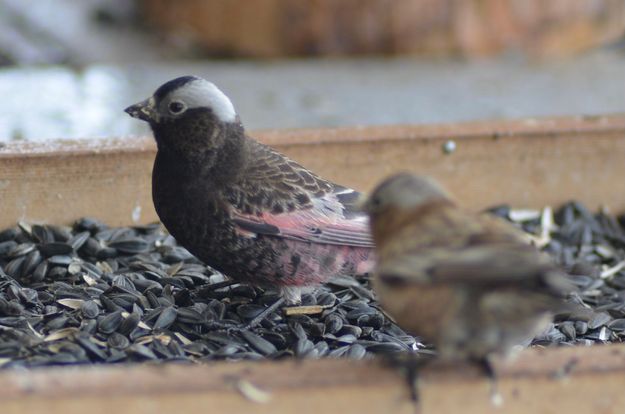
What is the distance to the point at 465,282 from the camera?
2.84 metres

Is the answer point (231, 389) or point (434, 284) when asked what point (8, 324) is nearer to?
point (231, 389)

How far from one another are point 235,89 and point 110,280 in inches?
140

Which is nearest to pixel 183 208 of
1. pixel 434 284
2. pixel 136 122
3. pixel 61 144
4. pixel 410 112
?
pixel 61 144

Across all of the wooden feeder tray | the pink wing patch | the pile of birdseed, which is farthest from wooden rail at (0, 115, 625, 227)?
the pink wing patch

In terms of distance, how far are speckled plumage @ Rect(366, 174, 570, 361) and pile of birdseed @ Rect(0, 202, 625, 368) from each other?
86 centimetres

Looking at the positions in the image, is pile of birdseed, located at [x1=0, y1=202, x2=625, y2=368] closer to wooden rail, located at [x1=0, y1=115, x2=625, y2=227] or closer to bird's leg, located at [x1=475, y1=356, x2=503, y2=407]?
wooden rail, located at [x1=0, y1=115, x2=625, y2=227]

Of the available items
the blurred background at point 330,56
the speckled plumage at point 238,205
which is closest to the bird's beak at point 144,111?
the speckled plumage at point 238,205

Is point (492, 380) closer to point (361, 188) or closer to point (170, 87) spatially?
point (170, 87)

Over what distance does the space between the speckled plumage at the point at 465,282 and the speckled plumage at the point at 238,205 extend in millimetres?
1005

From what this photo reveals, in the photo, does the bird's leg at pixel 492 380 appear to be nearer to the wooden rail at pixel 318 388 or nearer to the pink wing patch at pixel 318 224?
the wooden rail at pixel 318 388

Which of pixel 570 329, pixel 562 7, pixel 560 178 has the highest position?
pixel 562 7

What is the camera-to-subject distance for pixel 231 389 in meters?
2.84

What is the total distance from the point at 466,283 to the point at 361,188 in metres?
2.26

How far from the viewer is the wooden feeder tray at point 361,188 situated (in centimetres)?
280
